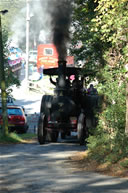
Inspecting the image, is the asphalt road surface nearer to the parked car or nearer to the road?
the road

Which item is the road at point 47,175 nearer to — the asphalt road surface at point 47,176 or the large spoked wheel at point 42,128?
the asphalt road surface at point 47,176

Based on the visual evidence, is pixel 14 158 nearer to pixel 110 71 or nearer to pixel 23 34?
pixel 110 71

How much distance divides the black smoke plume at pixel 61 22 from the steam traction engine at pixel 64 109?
3949 mm

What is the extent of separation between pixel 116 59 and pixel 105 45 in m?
2.29

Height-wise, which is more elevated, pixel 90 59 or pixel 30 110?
pixel 90 59

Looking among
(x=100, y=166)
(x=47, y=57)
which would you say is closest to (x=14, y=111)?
(x=100, y=166)

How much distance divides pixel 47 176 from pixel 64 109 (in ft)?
30.9

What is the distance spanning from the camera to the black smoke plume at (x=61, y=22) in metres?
28.8

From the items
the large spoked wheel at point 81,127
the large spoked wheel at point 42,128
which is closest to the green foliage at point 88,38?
the large spoked wheel at point 81,127

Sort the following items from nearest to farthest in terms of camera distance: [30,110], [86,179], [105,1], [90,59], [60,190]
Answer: [60,190]
[86,179]
[105,1]
[90,59]
[30,110]

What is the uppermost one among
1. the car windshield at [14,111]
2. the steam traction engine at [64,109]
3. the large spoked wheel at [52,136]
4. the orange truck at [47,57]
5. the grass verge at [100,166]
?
the orange truck at [47,57]

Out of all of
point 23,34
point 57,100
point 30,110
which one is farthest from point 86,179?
point 23,34

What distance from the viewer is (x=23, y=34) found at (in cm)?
12331

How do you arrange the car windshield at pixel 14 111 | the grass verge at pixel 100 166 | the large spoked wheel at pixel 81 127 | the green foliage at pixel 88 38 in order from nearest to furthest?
the grass verge at pixel 100 166
the green foliage at pixel 88 38
the large spoked wheel at pixel 81 127
the car windshield at pixel 14 111
